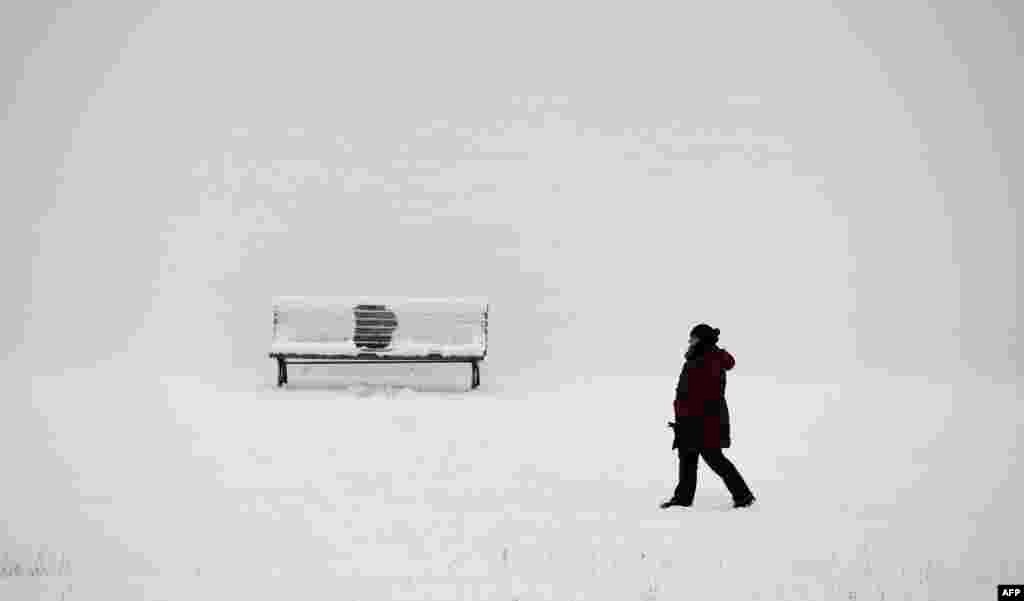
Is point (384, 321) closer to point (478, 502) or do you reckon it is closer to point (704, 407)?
point (478, 502)

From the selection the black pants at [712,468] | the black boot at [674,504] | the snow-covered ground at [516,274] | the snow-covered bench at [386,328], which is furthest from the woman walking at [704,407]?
the snow-covered bench at [386,328]

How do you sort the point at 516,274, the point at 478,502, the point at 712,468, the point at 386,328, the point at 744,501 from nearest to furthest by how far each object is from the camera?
the point at 712,468 → the point at 744,501 → the point at 478,502 → the point at 386,328 → the point at 516,274

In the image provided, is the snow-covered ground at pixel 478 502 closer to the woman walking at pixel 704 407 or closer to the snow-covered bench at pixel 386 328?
the woman walking at pixel 704 407

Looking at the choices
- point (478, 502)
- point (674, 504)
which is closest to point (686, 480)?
point (674, 504)

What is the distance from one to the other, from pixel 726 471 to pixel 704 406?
14.1 inches

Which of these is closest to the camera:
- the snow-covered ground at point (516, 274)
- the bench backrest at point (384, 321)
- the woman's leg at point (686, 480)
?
the snow-covered ground at point (516, 274)

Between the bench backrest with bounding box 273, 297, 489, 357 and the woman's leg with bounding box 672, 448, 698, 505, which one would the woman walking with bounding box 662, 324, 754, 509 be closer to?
the woman's leg with bounding box 672, 448, 698, 505

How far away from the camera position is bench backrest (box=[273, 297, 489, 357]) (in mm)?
9094

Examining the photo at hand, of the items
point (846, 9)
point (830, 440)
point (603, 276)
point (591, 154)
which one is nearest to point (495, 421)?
point (830, 440)

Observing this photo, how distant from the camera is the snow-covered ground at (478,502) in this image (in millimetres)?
3223

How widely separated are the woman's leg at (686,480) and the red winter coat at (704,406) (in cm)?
14

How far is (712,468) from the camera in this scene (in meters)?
4.25

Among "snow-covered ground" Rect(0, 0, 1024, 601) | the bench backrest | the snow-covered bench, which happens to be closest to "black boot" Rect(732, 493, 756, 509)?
"snow-covered ground" Rect(0, 0, 1024, 601)

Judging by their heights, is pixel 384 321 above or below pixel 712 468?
above
